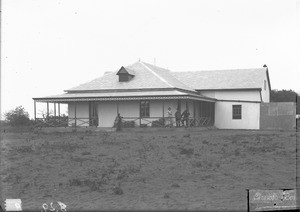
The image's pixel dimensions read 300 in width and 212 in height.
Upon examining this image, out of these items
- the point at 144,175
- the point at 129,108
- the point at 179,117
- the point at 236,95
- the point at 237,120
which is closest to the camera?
the point at 144,175

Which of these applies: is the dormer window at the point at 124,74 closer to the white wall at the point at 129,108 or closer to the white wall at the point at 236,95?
the white wall at the point at 129,108

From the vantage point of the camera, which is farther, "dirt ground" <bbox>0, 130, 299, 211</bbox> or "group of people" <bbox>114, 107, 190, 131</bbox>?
"group of people" <bbox>114, 107, 190, 131</bbox>

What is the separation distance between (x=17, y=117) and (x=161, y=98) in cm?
1528

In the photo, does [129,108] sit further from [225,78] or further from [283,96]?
[283,96]

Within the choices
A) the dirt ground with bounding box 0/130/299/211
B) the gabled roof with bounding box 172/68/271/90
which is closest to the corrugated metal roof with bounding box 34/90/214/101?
the gabled roof with bounding box 172/68/271/90

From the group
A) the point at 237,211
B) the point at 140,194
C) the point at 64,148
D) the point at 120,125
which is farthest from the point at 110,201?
the point at 120,125

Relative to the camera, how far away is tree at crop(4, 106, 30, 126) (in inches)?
1519

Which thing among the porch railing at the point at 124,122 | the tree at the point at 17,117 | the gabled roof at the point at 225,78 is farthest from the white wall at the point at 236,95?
the tree at the point at 17,117

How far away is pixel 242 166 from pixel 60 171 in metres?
5.49

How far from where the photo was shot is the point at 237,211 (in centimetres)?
800

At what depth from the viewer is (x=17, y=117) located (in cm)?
3884

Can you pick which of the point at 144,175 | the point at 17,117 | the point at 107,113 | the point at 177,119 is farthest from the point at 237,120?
the point at 144,175

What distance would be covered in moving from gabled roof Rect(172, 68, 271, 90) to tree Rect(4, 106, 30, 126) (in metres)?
14.6

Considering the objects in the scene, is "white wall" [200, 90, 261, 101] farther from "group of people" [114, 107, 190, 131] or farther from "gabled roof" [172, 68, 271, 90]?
"group of people" [114, 107, 190, 131]
